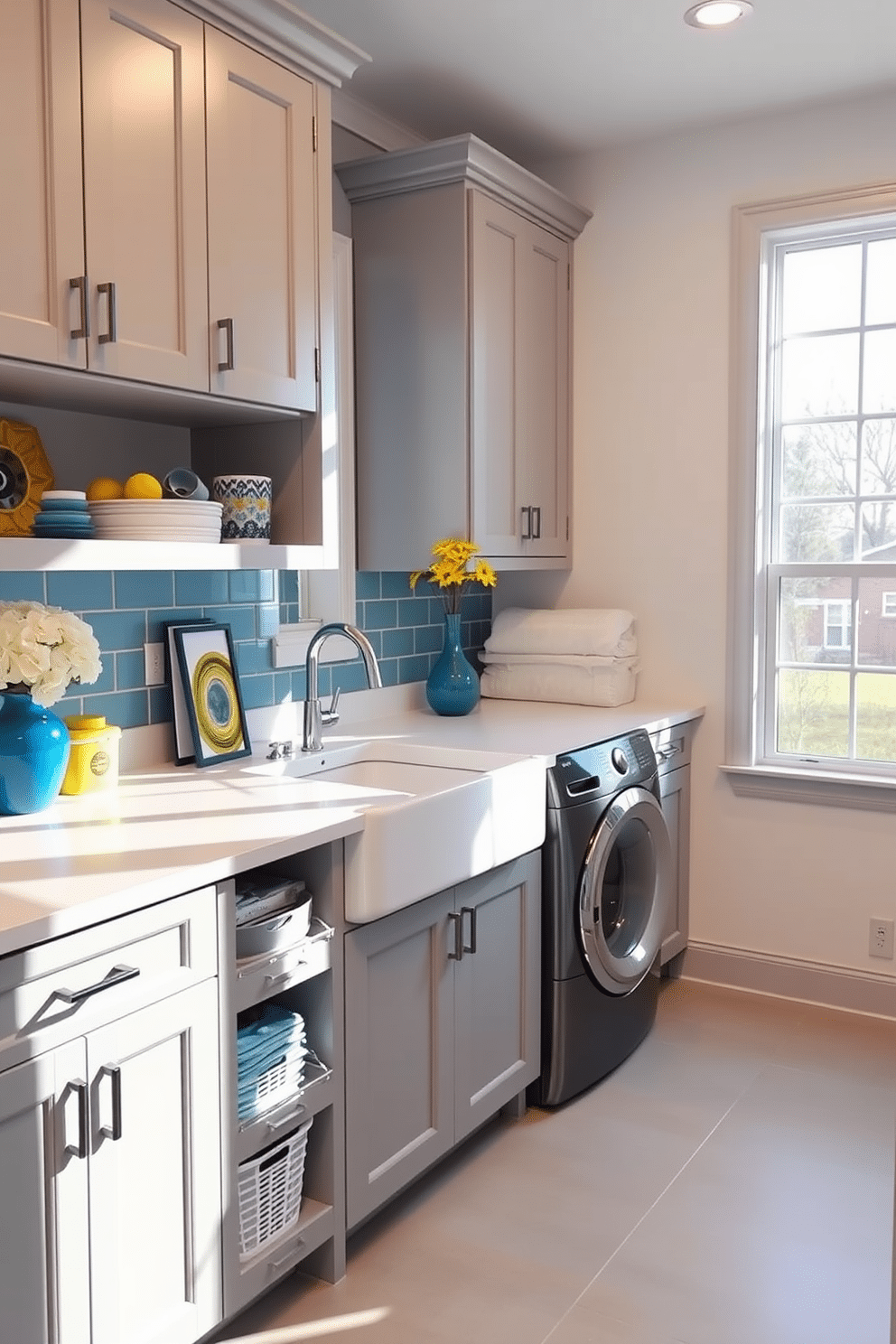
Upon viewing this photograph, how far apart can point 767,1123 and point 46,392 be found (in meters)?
Result: 2.29

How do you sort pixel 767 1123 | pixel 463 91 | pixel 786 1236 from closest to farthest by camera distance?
pixel 786 1236 → pixel 767 1123 → pixel 463 91

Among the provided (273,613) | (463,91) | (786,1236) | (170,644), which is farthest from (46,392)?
(786,1236)

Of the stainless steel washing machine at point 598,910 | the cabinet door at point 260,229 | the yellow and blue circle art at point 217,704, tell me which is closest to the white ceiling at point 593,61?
the cabinet door at point 260,229

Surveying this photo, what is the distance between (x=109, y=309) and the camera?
2.01m

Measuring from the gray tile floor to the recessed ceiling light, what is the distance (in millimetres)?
2620

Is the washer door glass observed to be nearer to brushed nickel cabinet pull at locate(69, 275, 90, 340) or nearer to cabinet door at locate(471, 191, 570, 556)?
cabinet door at locate(471, 191, 570, 556)

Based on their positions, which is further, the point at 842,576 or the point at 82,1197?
the point at 842,576

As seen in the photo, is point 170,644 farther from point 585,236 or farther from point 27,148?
point 585,236

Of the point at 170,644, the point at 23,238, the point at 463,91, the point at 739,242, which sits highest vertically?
the point at 463,91

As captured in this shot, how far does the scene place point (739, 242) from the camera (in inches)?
136

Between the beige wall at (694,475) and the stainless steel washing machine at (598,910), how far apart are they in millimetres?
489

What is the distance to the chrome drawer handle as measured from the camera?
1.55 metres

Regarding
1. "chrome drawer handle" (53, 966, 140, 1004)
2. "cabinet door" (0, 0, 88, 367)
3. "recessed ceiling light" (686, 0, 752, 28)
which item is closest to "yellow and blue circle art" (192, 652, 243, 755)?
"cabinet door" (0, 0, 88, 367)

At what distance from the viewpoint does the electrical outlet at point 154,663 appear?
2580 mm
